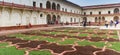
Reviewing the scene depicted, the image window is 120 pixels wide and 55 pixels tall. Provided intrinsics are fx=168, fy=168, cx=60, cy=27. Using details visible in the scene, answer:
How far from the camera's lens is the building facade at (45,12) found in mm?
22672

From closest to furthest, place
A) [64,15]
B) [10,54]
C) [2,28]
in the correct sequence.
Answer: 1. [10,54]
2. [2,28]
3. [64,15]

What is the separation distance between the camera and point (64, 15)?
40.5 m

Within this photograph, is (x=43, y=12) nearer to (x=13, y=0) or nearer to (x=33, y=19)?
(x=33, y=19)

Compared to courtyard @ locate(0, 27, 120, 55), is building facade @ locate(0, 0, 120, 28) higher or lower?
higher

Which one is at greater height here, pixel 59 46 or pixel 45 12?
pixel 45 12

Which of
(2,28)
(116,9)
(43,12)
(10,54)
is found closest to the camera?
(10,54)

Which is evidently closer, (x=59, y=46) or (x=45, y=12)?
(x=59, y=46)

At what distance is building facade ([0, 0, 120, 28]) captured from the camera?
74.4 ft

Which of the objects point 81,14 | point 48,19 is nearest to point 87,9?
point 81,14

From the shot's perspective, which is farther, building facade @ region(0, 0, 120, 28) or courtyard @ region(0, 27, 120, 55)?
building facade @ region(0, 0, 120, 28)

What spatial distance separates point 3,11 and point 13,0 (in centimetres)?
283

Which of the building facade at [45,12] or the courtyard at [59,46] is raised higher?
the building facade at [45,12]

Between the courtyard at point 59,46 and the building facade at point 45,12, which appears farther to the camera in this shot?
the building facade at point 45,12

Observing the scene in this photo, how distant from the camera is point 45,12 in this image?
1240 inches
